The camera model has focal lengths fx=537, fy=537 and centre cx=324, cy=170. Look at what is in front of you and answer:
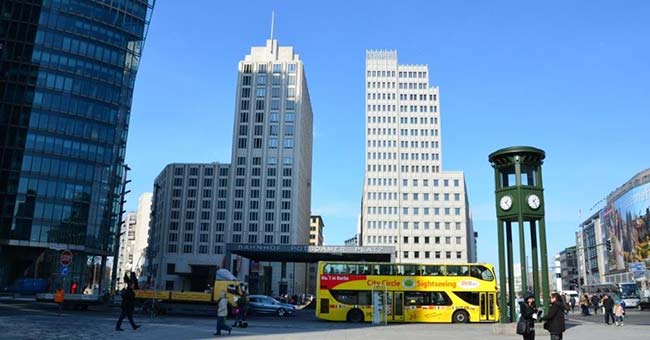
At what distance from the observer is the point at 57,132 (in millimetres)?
71875

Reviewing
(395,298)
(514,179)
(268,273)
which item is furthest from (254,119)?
(514,179)

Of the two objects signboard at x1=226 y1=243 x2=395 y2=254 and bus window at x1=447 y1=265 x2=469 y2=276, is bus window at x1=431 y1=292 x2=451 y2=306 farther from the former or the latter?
signboard at x1=226 y1=243 x2=395 y2=254

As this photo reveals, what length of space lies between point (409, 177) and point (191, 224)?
5808cm

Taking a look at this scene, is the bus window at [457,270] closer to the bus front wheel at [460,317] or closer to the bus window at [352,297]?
the bus front wheel at [460,317]

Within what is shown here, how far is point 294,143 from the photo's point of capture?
13925cm

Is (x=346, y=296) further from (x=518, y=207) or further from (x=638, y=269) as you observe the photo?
(x=638, y=269)

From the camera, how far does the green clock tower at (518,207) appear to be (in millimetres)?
22875

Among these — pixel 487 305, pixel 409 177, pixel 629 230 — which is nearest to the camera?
pixel 487 305

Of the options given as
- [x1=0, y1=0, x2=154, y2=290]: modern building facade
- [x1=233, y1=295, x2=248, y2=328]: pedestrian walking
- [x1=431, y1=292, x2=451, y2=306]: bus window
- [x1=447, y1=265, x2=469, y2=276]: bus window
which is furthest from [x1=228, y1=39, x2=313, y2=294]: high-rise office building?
[x1=233, y1=295, x2=248, y2=328]: pedestrian walking

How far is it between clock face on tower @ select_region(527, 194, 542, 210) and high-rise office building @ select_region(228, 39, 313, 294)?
371ft

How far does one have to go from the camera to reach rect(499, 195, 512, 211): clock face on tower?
2331 cm

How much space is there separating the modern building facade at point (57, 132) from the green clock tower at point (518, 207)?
193ft

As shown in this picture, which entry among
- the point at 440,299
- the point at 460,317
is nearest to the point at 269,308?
the point at 440,299

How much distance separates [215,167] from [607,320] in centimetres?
12156
